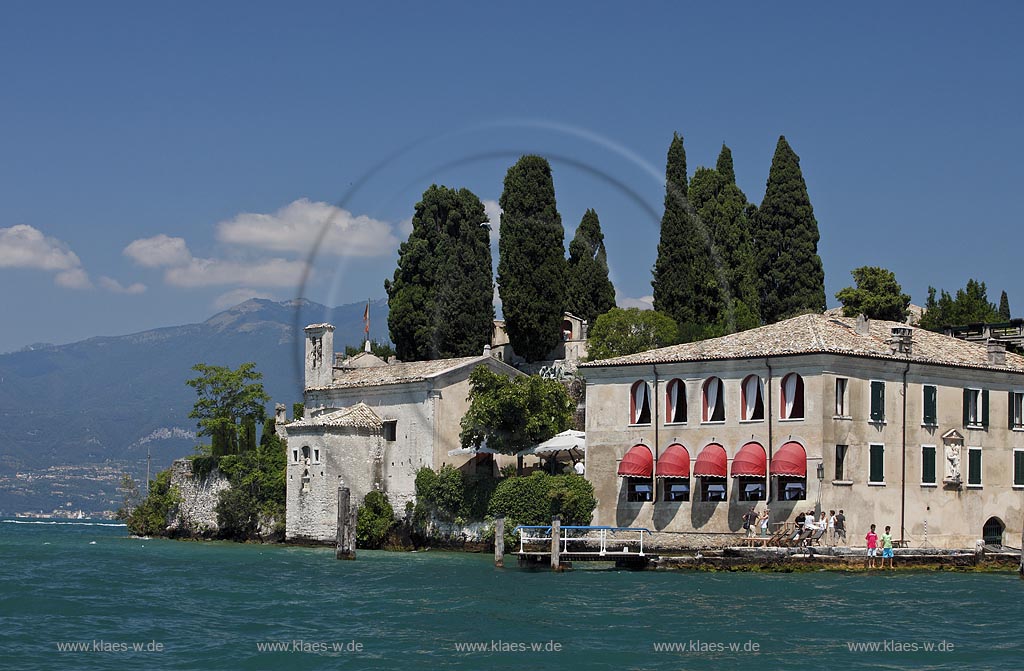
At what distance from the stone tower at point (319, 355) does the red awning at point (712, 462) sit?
77.0 ft

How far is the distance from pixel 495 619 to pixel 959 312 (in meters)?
43.6

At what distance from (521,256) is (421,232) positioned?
6.42 m

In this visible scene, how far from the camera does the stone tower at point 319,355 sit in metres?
71.2

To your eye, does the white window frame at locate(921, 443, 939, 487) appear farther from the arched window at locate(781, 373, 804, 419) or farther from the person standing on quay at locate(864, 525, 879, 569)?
the arched window at locate(781, 373, 804, 419)

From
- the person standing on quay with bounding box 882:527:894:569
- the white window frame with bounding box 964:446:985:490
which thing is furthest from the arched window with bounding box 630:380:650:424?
the white window frame with bounding box 964:446:985:490

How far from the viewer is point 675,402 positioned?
54.4 meters

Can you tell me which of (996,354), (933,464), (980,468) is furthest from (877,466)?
(996,354)

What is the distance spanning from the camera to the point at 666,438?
5444cm

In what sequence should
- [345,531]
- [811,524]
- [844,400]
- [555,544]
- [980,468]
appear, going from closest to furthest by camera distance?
[555,544], [811,524], [844,400], [980,468], [345,531]

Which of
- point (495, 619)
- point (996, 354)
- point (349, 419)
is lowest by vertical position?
point (495, 619)

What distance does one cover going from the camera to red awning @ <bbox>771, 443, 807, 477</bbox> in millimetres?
49812

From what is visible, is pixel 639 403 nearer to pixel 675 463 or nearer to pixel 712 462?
pixel 675 463

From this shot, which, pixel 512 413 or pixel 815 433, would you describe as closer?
pixel 815 433

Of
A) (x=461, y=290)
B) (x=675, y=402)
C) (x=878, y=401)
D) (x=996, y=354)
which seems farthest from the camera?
(x=461, y=290)
